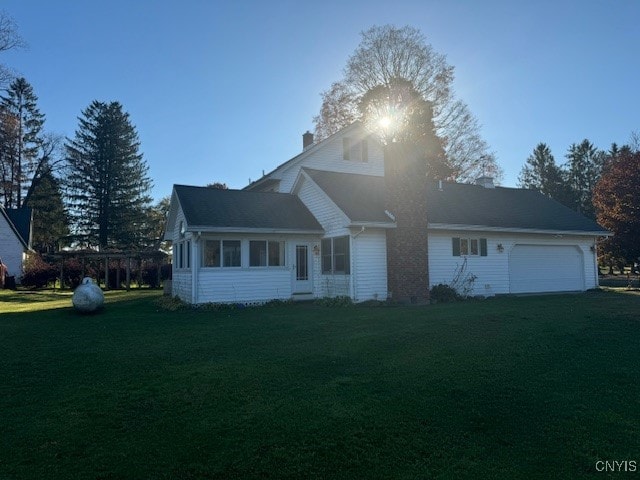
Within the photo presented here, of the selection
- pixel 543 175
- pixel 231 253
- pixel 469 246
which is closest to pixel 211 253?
pixel 231 253

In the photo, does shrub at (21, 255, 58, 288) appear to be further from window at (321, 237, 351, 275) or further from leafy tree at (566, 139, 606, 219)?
leafy tree at (566, 139, 606, 219)

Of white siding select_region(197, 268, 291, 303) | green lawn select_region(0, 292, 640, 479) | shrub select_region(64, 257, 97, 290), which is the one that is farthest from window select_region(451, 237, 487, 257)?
shrub select_region(64, 257, 97, 290)

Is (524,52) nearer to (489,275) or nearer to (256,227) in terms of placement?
(489,275)

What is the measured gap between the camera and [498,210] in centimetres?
2038

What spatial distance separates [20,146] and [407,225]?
46.2 metres

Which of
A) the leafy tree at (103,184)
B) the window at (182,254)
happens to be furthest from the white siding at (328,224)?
the leafy tree at (103,184)

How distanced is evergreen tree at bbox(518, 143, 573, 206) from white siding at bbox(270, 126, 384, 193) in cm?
3942

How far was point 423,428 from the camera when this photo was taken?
4496mm

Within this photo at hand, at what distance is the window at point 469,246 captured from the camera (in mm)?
17375

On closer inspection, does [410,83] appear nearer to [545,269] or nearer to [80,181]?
[545,269]

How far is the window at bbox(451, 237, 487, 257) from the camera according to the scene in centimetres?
1738

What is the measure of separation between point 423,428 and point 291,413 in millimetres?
1415

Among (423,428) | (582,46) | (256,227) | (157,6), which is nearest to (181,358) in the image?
(423,428)

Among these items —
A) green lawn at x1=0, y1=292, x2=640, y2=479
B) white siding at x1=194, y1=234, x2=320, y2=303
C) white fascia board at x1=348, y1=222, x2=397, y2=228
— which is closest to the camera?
green lawn at x1=0, y1=292, x2=640, y2=479
